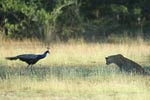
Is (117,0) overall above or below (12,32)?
above

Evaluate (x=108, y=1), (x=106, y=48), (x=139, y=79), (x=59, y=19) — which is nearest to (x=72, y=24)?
(x=59, y=19)

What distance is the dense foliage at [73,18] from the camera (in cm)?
2783

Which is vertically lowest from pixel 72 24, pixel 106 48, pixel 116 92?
pixel 116 92

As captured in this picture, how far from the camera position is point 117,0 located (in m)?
33.9

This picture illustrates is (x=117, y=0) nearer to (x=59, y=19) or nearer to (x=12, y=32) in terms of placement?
(x=59, y=19)

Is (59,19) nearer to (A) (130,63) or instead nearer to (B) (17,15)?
(B) (17,15)

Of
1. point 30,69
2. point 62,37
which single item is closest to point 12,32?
point 62,37

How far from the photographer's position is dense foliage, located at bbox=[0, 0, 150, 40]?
27.8m

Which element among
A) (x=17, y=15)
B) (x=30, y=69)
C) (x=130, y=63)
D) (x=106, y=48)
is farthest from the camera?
(x=17, y=15)

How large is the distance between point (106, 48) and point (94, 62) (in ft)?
10.8

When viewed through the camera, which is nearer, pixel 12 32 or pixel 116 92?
pixel 116 92

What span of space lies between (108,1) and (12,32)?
7936 millimetres

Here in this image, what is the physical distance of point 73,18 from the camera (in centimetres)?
3228

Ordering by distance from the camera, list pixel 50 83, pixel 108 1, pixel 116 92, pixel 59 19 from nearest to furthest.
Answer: pixel 116 92
pixel 50 83
pixel 59 19
pixel 108 1
